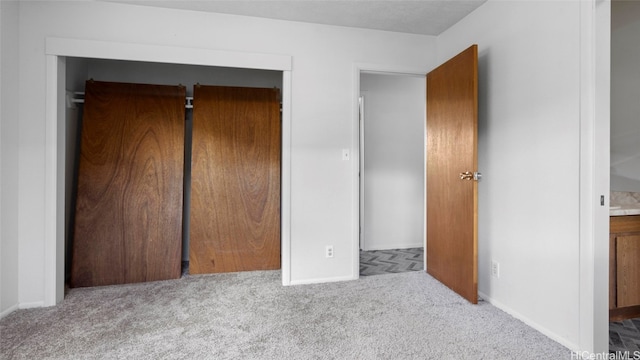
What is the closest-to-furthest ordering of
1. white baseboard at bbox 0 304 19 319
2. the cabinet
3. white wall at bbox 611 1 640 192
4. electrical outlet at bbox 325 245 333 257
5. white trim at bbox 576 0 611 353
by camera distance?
white trim at bbox 576 0 611 353 → the cabinet → white baseboard at bbox 0 304 19 319 → white wall at bbox 611 1 640 192 → electrical outlet at bbox 325 245 333 257

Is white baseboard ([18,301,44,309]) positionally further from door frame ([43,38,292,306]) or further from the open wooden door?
the open wooden door

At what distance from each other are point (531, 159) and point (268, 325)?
2.00m

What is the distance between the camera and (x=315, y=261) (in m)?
2.81

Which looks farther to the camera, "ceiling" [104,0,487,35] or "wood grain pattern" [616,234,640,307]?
"ceiling" [104,0,487,35]

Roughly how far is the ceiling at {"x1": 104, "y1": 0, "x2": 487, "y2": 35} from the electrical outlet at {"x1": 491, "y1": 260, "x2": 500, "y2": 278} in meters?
1.98

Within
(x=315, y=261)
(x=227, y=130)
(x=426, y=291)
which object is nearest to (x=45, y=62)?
(x=227, y=130)

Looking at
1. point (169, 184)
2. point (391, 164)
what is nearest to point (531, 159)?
point (391, 164)

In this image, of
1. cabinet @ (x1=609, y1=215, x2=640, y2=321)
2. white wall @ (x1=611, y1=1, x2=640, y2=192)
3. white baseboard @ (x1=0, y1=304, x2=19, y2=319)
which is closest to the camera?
cabinet @ (x1=609, y1=215, x2=640, y2=321)

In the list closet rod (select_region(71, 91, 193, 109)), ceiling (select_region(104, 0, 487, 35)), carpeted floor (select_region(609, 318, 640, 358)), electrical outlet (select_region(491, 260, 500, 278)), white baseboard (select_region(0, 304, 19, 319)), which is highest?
ceiling (select_region(104, 0, 487, 35))

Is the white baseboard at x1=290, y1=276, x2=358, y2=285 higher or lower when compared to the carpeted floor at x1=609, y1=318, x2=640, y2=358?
higher

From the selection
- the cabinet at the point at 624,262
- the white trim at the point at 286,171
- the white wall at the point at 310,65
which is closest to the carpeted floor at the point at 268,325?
the white trim at the point at 286,171

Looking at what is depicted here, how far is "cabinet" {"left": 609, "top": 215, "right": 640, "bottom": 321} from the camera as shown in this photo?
195 centimetres

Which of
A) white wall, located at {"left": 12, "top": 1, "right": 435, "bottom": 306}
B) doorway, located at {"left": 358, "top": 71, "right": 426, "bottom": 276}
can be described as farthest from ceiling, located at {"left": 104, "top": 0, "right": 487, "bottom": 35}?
doorway, located at {"left": 358, "top": 71, "right": 426, "bottom": 276}

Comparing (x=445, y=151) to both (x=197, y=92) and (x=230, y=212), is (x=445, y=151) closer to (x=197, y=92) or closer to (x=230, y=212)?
(x=230, y=212)
